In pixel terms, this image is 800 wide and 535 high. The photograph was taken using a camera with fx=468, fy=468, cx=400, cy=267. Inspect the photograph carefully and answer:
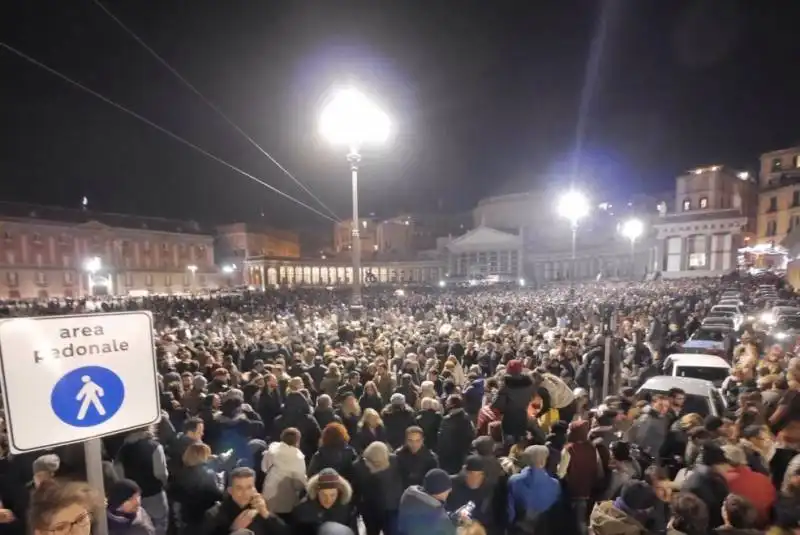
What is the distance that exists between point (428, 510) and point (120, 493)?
6.85ft

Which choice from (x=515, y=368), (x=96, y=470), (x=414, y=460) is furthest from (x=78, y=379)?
(x=515, y=368)

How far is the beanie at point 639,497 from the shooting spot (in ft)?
10.6

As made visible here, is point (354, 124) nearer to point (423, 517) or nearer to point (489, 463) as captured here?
point (489, 463)

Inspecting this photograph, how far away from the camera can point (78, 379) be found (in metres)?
2.13

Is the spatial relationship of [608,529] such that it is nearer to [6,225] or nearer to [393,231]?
[6,225]

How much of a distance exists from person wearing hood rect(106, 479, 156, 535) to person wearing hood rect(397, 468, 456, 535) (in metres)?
1.79

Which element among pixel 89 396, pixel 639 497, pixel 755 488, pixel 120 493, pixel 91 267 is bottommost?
pixel 91 267

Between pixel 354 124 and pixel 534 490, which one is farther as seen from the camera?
pixel 354 124

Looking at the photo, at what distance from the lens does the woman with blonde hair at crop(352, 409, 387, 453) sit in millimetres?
5090

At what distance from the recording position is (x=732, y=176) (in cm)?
5209

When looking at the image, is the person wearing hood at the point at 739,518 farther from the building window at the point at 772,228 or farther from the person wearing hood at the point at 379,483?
the building window at the point at 772,228

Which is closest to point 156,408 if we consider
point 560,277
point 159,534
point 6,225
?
point 159,534

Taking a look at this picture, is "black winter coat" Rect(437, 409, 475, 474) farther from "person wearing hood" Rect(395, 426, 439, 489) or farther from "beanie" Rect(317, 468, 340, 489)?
"beanie" Rect(317, 468, 340, 489)

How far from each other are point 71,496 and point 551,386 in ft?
18.5
